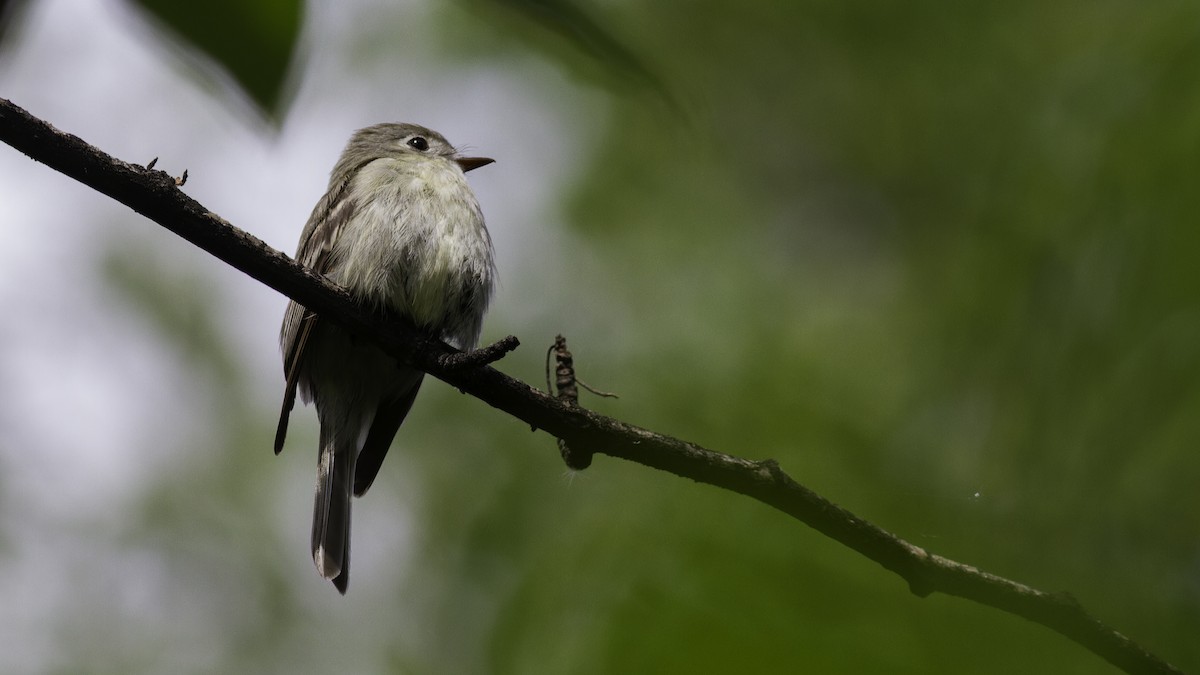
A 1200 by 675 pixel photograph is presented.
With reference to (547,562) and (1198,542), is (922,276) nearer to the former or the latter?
(1198,542)

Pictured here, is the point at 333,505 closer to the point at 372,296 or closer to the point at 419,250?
the point at 372,296

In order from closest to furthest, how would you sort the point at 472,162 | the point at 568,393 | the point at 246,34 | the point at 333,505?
1. the point at 246,34
2. the point at 568,393
3. the point at 333,505
4. the point at 472,162

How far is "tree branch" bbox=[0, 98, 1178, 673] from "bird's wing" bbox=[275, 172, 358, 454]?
4.12 feet

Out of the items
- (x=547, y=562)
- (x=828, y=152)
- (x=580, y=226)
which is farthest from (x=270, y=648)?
(x=828, y=152)

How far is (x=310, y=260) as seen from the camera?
473cm

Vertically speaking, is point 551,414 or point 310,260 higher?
point 310,260

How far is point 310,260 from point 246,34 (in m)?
4.17

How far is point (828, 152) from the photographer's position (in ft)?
6.70

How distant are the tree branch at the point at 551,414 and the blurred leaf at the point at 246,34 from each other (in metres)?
0.75

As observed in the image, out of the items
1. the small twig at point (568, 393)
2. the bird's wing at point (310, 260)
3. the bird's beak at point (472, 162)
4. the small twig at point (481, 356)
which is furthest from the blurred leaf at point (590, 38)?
the bird's beak at point (472, 162)

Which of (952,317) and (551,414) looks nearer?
(952,317)

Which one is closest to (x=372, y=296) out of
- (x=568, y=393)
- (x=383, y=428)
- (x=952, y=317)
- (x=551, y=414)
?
(x=383, y=428)

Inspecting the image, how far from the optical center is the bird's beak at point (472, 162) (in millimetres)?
5625

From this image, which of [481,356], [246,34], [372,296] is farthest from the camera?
[372,296]
